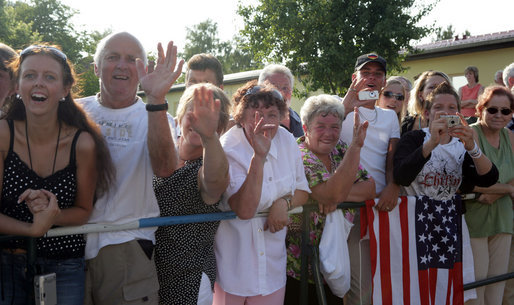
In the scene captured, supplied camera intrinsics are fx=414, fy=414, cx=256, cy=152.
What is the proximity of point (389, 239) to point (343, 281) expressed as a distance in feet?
2.04

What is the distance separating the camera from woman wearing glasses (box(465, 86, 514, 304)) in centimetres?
336

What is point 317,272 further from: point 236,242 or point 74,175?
point 74,175

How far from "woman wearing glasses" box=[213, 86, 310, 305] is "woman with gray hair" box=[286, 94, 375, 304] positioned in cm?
22

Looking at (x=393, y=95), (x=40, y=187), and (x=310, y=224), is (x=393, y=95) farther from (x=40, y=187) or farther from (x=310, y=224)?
(x=40, y=187)

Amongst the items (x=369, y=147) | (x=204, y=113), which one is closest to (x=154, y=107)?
(x=204, y=113)

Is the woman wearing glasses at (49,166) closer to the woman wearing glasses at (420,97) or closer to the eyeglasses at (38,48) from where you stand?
the eyeglasses at (38,48)

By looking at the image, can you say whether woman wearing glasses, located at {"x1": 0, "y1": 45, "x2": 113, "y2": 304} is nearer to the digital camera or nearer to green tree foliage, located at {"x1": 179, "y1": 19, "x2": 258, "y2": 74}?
the digital camera

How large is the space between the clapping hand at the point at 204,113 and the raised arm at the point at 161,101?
8.0 inches

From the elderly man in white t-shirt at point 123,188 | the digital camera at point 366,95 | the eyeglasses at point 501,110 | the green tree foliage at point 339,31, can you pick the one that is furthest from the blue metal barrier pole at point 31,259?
the green tree foliage at point 339,31

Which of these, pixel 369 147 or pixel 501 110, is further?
pixel 501 110

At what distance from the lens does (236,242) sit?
8.00ft

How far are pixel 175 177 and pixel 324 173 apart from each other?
3.34 feet

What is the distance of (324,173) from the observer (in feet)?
9.09

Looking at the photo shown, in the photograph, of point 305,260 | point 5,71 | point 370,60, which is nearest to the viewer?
point 305,260
